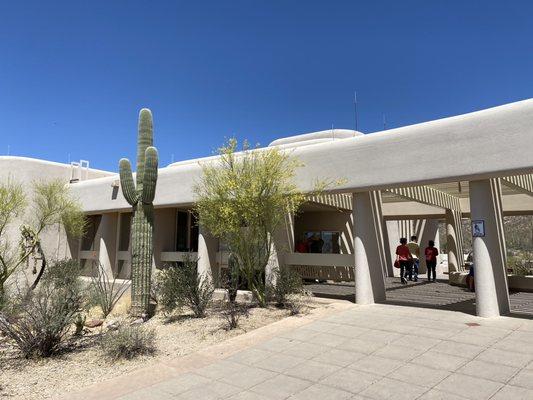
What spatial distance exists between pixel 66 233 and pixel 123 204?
4.04 m

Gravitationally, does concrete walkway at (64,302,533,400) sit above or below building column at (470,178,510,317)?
below

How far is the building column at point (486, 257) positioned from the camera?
8195 millimetres

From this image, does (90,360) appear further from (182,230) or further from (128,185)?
(182,230)

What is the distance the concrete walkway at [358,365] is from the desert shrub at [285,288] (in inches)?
63.4

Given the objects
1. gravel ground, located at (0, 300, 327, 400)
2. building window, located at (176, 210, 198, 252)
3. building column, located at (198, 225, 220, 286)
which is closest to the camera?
gravel ground, located at (0, 300, 327, 400)

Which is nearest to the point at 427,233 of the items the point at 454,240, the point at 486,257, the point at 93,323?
the point at 454,240

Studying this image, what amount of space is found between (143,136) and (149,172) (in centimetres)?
114

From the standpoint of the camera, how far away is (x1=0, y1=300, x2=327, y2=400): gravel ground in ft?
17.8

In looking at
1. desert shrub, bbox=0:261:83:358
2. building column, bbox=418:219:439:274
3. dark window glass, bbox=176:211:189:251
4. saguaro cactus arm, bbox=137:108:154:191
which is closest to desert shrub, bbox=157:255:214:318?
saguaro cactus arm, bbox=137:108:154:191

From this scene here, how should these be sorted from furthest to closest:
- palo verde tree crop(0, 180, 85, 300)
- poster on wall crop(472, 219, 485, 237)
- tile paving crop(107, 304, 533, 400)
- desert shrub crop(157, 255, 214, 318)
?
palo verde tree crop(0, 180, 85, 300) < desert shrub crop(157, 255, 214, 318) < poster on wall crop(472, 219, 485, 237) < tile paving crop(107, 304, 533, 400)

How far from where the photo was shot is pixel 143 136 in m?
10.5

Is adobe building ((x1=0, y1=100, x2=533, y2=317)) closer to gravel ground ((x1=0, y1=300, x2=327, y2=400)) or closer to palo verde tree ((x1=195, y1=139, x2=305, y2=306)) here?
palo verde tree ((x1=195, y1=139, x2=305, y2=306))

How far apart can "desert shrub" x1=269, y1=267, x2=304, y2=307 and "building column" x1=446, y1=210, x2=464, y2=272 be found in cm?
995

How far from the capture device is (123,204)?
50.6 feet
